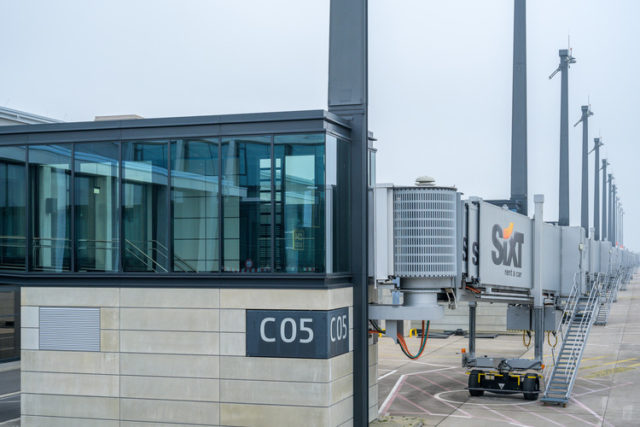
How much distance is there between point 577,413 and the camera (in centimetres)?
2681

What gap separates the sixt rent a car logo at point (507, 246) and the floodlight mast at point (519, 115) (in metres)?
3.99

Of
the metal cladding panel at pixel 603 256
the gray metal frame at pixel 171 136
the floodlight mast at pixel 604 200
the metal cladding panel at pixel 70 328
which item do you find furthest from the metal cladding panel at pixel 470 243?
the floodlight mast at pixel 604 200

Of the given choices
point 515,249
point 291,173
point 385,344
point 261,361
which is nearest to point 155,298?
point 261,361

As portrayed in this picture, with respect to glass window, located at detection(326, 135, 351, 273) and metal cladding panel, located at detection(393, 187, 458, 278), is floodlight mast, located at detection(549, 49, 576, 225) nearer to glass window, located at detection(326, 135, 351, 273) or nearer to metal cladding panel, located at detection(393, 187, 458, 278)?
metal cladding panel, located at detection(393, 187, 458, 278)

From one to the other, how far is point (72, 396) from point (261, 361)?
17.2 ft

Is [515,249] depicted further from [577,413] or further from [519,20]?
[519,20]

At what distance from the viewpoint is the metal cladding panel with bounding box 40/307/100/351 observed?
66.5ft

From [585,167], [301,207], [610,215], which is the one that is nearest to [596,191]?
[585,167]

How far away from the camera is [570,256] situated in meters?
33.4

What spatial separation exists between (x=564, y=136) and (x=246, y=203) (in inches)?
1381

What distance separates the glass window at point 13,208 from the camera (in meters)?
21.2

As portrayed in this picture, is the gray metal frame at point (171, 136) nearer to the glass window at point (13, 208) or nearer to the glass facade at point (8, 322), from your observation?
the glass window at point (13, 208)

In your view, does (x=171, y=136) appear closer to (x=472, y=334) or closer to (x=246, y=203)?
(x=246, y=203)

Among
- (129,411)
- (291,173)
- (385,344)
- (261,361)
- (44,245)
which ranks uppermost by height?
(291,173)
